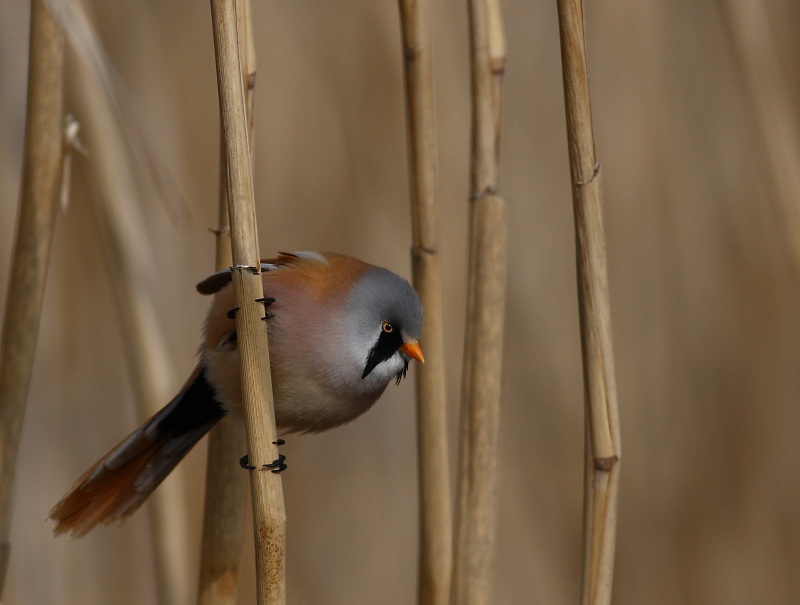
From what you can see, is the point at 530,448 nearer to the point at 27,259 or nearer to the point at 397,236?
the point at 397,236

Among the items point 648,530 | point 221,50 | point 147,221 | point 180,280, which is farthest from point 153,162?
point 648,530

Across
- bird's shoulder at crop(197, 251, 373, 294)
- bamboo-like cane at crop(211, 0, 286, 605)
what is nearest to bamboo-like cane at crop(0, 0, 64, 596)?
bird's shoulder at crop(197, 251, 373, 294)

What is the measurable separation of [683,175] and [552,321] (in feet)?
1.99

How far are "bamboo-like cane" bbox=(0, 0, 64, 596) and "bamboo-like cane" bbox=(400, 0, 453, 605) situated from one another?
1.97 feet

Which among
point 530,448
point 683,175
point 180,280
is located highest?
point 683,175

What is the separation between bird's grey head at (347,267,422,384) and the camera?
1544mm

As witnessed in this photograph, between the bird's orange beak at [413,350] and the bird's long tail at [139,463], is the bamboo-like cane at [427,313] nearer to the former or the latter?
the bird's orange beak at [413,350]

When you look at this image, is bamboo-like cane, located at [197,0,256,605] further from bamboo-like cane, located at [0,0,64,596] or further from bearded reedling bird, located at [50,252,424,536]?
bamboo-like cane, located at [0,0,64,596]

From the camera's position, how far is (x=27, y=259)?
1.45 metres

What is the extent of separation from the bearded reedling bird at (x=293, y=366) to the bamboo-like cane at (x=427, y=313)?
47 mm

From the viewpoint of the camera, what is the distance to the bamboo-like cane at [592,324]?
46.4 inches

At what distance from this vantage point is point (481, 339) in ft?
4.89

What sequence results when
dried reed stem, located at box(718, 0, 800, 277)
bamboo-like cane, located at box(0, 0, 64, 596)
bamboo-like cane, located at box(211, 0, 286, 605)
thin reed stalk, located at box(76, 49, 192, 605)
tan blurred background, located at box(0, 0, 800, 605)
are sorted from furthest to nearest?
1. tan blurred background, located at box(0, 0, 800, 605)
2. dried reed stem, located at box(718, 0, 800, 277)
3. thin reed stalk, located at box(76, 49, 192, 605)
4. bamboo-like cane, located at box(0, 0, 64, 596)
5. bamboo-like cane, located at box(211, 0, 286, 605)

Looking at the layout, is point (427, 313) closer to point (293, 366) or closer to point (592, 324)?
point (293, 366)
